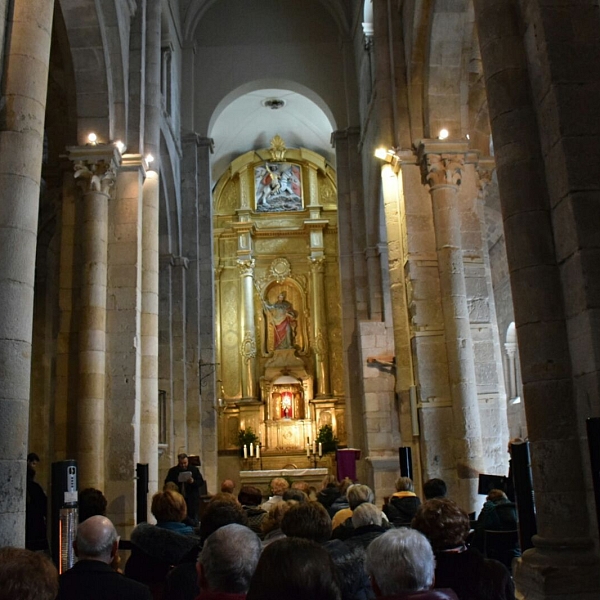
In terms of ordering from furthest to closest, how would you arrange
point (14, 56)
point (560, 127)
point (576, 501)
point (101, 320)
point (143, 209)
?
point (143, 209)
point (101, 320)
point (14, 56)
point (560, 127)
point (576, 501)

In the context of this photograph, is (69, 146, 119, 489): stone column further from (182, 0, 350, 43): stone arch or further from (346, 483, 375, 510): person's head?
(182, 0, 350, 43): stone arch

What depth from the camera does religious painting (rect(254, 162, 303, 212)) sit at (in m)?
27.4

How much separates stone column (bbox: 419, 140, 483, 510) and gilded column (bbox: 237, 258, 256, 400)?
14603mm

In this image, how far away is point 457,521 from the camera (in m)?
3.61

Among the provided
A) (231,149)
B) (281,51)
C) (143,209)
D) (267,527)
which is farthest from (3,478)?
(231,149)

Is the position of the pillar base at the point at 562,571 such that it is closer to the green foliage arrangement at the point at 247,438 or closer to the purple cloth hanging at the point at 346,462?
the purple cloth hanging at the point at 346,462

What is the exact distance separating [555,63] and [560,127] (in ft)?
1.94

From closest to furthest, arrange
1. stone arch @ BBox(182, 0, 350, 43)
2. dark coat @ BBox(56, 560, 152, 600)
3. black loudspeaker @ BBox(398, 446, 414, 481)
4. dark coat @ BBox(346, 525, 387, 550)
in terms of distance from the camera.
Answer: dark coat @ BBox(56, 560, 152, 600)
dark coat @ BBox(346, 525, 387, 550)
black loudspeaker @ BBox(398, 446, 414, 481)
stone arch @ BBox(182, 0, 350, 43)

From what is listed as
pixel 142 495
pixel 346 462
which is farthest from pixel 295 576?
pixel 346 462

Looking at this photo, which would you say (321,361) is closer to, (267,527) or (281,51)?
(281,51)

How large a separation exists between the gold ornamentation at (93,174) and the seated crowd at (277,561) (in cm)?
689

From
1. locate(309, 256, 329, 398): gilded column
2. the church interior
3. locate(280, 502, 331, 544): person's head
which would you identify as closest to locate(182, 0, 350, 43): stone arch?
the church interior

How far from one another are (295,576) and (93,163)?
410 inches

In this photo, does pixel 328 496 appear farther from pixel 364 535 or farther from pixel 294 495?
pixel 364 535
